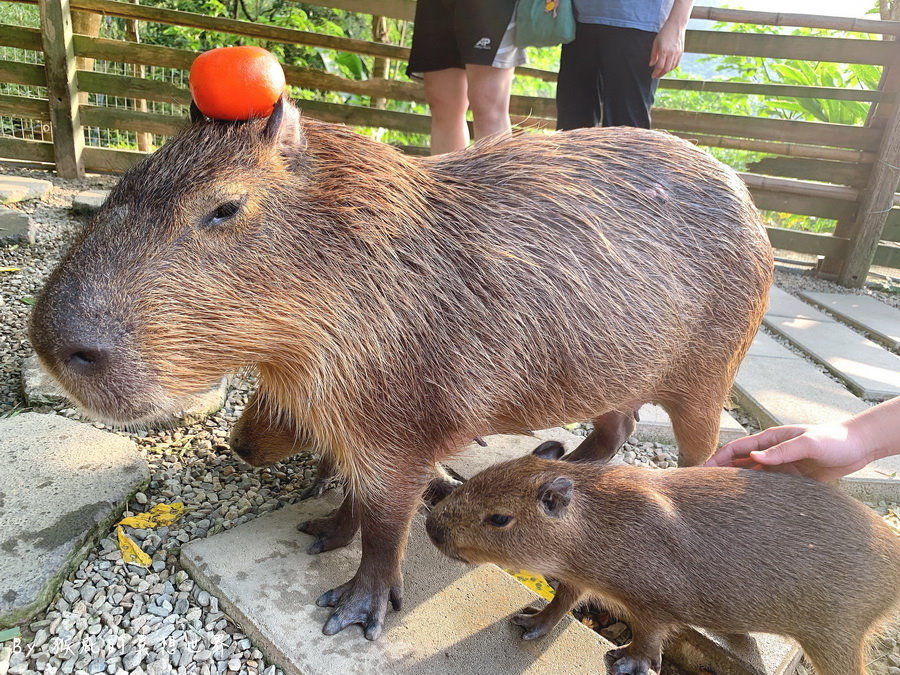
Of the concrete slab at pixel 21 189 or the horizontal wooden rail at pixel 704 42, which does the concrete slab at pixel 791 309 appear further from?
the concrete slab at pixel 21 189

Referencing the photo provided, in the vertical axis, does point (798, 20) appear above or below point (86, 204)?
above

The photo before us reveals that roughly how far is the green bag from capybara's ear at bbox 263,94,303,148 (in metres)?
1.81

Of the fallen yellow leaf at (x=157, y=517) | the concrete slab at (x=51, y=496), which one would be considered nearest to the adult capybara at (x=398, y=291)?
the fallen yellow leaf at (x=157, y=517)

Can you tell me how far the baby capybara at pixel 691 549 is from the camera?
5.81ft

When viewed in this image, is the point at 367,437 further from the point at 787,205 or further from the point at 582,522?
the point at 787,205

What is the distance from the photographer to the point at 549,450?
2311mm

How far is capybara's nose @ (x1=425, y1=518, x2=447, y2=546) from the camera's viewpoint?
2.07 m

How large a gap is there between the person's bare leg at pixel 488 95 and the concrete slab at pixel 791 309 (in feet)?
10.4

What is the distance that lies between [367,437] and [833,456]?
1444 millimetres

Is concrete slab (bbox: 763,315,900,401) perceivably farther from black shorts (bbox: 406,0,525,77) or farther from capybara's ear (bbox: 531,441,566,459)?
black shorts (bbox: 406,0,525,77)

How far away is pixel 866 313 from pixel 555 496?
5.13 meters

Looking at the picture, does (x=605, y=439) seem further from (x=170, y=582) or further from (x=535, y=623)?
(x=170, y=582)

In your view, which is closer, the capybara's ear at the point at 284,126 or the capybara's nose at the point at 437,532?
the capybara's ear at the point at 284,126

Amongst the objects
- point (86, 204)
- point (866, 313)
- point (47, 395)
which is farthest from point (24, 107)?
point (866, 313)
